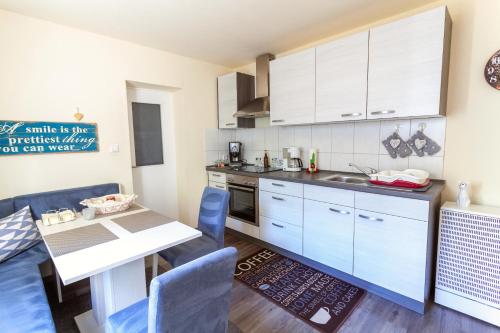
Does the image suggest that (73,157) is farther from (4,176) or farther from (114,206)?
(114,206)

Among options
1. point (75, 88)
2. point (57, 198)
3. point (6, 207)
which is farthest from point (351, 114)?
point (6, 207)

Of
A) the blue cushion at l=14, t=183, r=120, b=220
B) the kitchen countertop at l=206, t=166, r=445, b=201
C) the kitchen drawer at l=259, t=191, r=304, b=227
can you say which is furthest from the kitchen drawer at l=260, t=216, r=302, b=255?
the blue cushion at l=14, t=183, r=120, b=220

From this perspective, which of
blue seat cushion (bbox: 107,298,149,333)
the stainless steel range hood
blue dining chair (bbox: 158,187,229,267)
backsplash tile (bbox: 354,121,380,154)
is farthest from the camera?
the stainless steel range hood

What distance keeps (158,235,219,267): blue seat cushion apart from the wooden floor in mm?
476

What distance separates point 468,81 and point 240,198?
2.43 m

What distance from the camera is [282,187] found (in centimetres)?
256

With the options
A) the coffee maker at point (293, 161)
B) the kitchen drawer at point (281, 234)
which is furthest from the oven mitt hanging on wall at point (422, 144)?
the kitchen drawer at point (281, 234)

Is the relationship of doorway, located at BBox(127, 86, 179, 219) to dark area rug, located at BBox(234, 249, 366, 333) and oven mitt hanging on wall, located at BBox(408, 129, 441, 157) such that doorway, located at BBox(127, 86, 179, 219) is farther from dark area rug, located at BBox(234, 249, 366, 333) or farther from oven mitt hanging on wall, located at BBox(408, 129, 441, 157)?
oven mitt hanging on wall, located at BBox(408, 129, 441, 157)

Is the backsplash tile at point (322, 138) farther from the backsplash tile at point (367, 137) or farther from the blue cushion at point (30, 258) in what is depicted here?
the blue cushion at point (30, 258)

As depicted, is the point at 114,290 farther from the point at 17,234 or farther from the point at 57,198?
the point at 57,198

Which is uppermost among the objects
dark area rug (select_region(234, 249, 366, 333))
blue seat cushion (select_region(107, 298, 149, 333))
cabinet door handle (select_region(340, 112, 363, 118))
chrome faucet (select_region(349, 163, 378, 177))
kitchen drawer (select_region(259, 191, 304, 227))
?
cabinet door handle (select_region(340, 112, 363, 118))

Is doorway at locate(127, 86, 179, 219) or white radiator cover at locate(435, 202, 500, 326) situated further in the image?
doorway at locate(127, 86, 179, 219)

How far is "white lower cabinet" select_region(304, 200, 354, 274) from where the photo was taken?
210 cm

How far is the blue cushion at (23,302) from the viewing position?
115cm
